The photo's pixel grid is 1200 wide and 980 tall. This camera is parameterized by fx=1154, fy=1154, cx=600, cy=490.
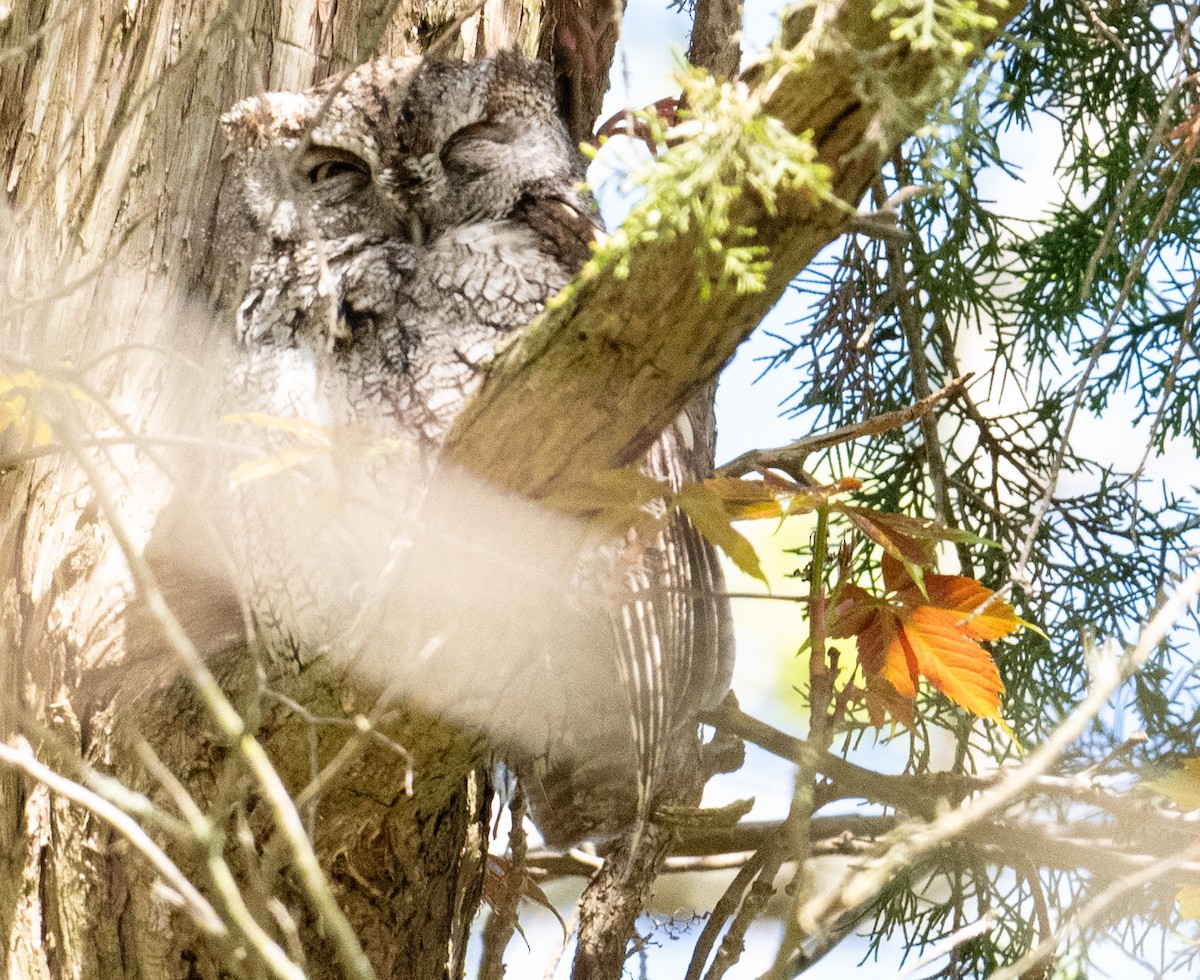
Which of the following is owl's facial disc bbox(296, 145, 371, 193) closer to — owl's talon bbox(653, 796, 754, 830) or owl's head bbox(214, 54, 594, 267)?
owl's head bbox(214, 54, 594, 267)

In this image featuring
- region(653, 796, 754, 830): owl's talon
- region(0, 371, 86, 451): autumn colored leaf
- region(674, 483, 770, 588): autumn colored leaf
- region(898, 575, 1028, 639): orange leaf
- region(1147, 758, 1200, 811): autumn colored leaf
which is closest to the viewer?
region(674, 483, 770, 588): autumn colored leaf

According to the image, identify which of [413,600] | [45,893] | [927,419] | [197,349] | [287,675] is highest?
[927,419]

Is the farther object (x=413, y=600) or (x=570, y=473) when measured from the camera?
(x=413, y=600)

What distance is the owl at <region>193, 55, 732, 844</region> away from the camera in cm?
151

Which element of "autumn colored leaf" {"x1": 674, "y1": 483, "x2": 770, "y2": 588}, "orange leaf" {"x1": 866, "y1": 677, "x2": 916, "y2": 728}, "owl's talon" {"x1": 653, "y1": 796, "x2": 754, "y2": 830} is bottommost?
"owl's talon" {"x1": 653, "y1": 796, "x2": 754, "y2": 830}

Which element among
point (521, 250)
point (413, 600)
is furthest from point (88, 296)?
point (413, 600)

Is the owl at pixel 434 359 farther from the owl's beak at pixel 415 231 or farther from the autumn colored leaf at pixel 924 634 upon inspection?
the autumn colored leaf at pixel 924 634

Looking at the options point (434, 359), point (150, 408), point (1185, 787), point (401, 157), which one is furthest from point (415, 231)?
point (1185, 787)

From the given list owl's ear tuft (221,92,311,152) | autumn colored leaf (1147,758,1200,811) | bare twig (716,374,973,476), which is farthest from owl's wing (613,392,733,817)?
owl's ear tuft (221,92,311,152)

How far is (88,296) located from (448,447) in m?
0.85

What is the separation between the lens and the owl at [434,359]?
1.51m

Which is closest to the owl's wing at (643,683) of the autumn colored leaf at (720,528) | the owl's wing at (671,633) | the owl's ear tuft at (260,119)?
the owl's wing at (671,633)

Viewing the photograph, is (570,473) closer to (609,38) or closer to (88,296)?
(88,296)

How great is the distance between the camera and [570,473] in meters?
1.09
